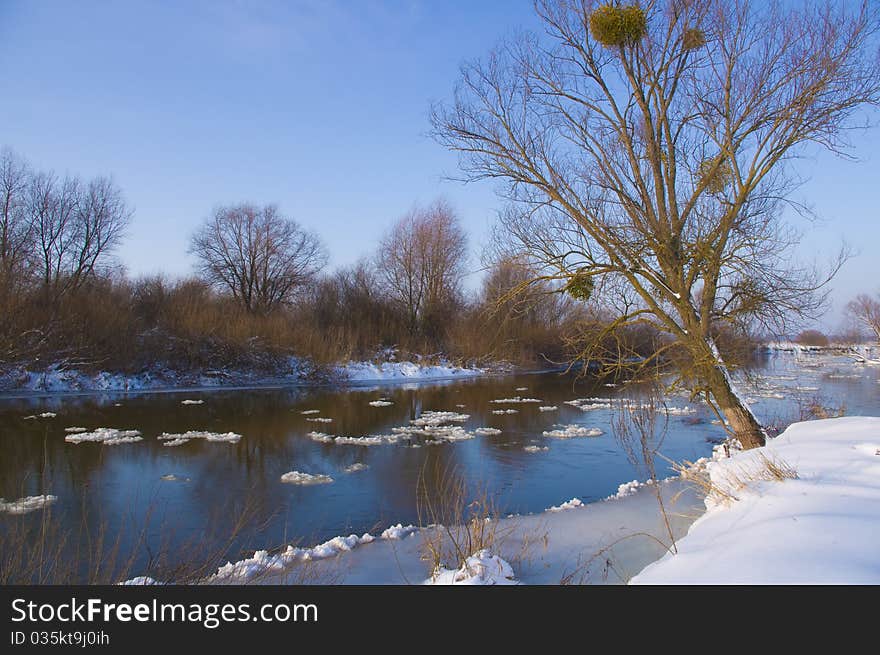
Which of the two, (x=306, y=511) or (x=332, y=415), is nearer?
(x=306, y=511)

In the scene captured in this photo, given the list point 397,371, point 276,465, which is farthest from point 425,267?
point 276,465

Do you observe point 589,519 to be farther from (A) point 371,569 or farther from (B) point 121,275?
(B) point 121,275

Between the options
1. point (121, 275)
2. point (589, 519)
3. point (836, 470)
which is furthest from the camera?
point (121, 275)

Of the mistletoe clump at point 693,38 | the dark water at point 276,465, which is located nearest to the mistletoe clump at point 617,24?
the mistletoe clump at point 693,38

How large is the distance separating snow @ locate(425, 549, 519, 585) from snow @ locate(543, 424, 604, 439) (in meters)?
8.32

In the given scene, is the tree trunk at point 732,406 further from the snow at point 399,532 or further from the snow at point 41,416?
the snow at point 41,416

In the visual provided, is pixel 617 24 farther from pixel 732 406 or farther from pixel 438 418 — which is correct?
pixel 438 418

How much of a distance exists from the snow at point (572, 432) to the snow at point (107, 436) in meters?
8.65

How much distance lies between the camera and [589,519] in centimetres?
627

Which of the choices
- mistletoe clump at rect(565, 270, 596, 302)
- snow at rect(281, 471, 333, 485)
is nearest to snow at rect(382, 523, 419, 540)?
snow at rect(281, 471, 333, 485)
